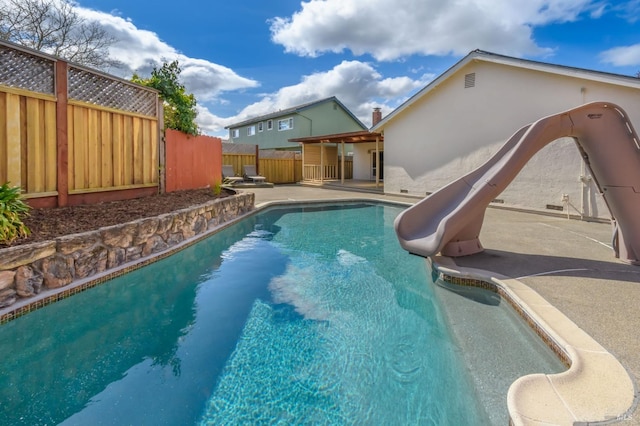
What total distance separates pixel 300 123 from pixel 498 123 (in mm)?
16827

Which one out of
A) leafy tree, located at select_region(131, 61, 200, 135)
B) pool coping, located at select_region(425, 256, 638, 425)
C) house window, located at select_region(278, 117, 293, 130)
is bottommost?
pool coping, located at select_region(425, 256, 638, 425)

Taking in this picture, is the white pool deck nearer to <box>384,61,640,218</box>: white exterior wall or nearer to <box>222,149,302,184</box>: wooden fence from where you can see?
<box>384,61,640,218</box>: white exterior wall

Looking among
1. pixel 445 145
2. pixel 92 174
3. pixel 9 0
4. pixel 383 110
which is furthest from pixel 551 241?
pixel 9 0

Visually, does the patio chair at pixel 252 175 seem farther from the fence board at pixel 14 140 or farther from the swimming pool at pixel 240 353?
the fence board at pixel 14 140

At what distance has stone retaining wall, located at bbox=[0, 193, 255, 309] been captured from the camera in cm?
364

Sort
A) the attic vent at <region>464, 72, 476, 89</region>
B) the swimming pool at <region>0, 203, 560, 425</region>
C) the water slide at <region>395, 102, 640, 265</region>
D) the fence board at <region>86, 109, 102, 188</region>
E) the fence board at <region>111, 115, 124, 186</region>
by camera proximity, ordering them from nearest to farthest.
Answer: the swimming pool at <region>0, 203, 560, 425</region> → the water slide at <region>395, 102, 640, 265</region> → the fence board at <region>86, 109, 102, 188</region> → the fence board at <region>111, 115, 124, 186</region> → the attic vent at <region>464, 72, 476, 89</region>

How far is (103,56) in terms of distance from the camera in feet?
55.4

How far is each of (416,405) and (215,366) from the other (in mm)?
1721

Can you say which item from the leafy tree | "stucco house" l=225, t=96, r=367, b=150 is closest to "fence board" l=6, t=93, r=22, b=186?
the leafy tree

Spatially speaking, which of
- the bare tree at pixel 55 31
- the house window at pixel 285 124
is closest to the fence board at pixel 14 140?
the bare tree at pixel 55 31

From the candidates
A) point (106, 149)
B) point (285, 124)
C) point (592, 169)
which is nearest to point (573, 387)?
point (592, 169)

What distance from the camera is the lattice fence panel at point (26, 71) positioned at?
500 centimetres

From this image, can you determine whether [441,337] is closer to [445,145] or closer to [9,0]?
[445,145]

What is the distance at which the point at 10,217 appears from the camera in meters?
4.18
